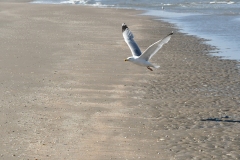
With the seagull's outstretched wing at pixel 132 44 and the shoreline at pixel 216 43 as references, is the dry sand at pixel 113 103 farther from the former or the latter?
the seagull's outstretched wing at pixel 132 44

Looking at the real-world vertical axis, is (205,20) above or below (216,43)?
below

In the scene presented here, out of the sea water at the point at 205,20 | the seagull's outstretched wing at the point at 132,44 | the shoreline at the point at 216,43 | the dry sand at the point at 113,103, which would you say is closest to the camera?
the dry sand at the point at 113,103

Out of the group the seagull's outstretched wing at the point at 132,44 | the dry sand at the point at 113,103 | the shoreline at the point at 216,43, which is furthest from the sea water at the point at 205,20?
the seagull's outstretched wing at the point at 132,44

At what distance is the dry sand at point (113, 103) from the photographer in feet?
28.3

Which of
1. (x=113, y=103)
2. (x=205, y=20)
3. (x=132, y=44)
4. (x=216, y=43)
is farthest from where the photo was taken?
(x=205, y=20)

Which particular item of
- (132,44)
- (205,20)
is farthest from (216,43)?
(205,20)

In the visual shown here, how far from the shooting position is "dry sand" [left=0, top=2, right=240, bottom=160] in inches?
340

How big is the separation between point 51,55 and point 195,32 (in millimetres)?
8738

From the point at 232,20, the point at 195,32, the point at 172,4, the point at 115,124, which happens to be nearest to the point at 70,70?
the point at 115,124

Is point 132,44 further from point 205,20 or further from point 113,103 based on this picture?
point 205,20

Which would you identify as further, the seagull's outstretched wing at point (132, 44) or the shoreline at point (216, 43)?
the shoreline at point (216, 43)

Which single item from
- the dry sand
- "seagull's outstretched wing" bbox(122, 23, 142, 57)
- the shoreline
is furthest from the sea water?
"seagull's outstretched wing" bbox(122, 23, 142, 57)

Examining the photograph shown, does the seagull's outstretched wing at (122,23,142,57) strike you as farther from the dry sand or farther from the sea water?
the sea water

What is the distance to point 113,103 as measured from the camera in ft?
38.2
